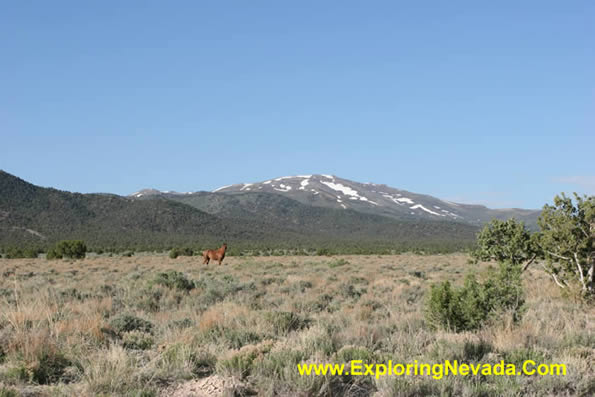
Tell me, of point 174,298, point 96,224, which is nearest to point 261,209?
point 96,224

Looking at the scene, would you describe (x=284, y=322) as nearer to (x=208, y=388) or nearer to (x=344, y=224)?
(x=208, y=388)

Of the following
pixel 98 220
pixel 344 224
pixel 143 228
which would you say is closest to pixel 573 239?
pixel 143 228

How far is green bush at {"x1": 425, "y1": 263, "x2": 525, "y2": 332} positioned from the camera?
25.6 ft

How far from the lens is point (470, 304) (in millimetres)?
7867

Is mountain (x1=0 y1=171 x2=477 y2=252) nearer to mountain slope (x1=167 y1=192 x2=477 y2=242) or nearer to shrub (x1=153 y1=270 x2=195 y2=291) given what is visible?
mountain slope (x1=167 y1=192 x2=477 y2=242)

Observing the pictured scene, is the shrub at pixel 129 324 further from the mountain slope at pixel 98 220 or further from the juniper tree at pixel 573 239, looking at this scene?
the mountain slope at pixel 98 220

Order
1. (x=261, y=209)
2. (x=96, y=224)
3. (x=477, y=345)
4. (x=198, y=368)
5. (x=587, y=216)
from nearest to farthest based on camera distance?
(x=198, y=368), (x=477, y=345), (x=587, y=216), (x=96, y=224), (x=261, y=209)

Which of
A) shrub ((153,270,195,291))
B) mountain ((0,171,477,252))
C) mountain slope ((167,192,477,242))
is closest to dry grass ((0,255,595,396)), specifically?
shrub ((153,270,195,291))

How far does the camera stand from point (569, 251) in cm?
1088

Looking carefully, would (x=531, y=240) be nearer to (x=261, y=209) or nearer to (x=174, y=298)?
(x=174, y=298)

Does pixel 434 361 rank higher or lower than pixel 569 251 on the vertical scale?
lower

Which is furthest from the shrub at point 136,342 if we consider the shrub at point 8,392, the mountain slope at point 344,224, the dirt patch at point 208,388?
the mountain slope at point 344,224

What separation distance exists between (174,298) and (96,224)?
9696 centimetres

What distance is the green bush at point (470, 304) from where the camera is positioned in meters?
7.80
